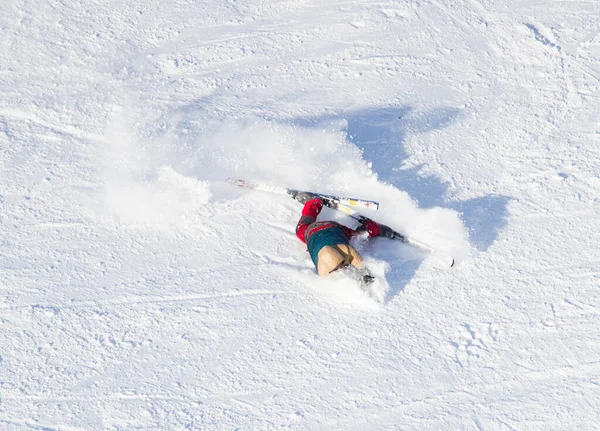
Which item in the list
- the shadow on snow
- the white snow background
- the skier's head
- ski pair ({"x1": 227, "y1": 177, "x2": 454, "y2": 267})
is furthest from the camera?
the shadow on snow

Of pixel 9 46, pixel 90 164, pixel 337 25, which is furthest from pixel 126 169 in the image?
pixel 337 25

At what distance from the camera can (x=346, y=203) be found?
6.52m

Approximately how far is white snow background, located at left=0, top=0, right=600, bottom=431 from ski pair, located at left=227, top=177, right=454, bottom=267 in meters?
0.09

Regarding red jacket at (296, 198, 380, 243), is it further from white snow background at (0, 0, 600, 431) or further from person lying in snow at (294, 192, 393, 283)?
white snow background at (0, 0, 600, 431)

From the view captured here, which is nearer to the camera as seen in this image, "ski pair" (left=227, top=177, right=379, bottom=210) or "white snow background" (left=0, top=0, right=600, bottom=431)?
"white snow background" (left=0, top=0, right=600, bottom=431)

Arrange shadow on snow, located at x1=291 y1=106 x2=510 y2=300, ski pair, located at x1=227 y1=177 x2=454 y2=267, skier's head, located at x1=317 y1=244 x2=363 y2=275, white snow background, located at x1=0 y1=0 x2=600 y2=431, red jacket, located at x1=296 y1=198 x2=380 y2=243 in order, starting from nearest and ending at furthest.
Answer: white snow background, located at x1=0 y1=0 x2=600 y2=431 < skier's head, located at x1=317 y1=244 x2=363 y2=275 < red jacket, located at x1=296 y1=198 x2=380 y2=243 < ski pair, located at x1=227 y1=177 x2=454 y2=267 < shadow on snow, located at x1=291 y1=106 x2=510 y2=300

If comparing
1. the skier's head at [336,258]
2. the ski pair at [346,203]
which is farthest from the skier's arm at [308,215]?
the skier's head at [336,258]

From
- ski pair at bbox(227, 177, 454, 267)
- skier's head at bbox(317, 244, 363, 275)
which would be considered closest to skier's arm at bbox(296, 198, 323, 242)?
ski pair at bbox(227, 177, 454, 267)

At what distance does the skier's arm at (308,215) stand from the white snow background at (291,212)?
6.2 inches

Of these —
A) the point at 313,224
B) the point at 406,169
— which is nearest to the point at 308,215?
the point at 313,224

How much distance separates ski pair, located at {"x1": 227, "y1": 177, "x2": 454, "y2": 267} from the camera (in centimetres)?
639

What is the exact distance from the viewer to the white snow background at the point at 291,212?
5.56 meters

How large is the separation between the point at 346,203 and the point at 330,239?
2.11 feet

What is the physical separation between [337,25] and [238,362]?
14.2 feet
